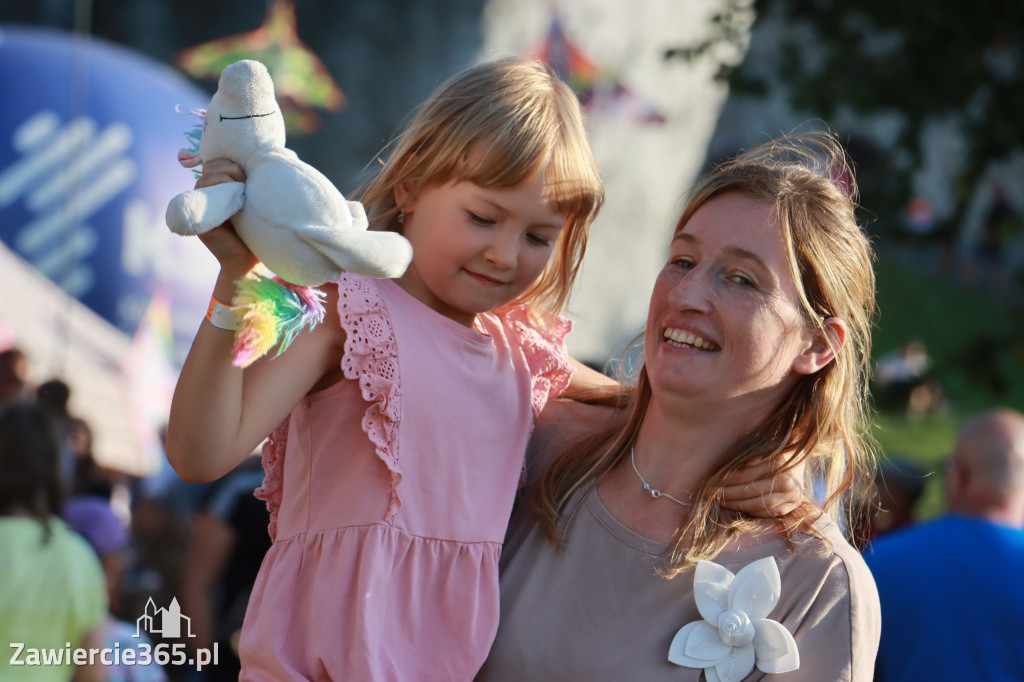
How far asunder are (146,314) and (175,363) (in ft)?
0.90

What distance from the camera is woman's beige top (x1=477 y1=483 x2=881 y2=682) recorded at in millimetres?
1593

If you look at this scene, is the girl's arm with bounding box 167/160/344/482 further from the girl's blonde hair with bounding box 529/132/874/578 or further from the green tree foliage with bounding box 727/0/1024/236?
the green tree foliage with bounding box 727/0/1024/236

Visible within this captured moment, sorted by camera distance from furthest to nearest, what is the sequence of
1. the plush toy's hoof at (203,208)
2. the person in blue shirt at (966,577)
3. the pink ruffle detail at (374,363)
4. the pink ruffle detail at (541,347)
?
the person in blue shirt at (966,577) → the pink ruffle detail at (541,347) → the pink ruffle detail at (374,363) → the plush toy's hoof at (203,208)

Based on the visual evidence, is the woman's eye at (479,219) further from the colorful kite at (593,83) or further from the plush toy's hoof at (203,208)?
the colorful kite at (593,83)

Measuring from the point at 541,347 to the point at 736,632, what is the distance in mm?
633

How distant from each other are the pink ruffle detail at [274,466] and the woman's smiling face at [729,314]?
0.66 m

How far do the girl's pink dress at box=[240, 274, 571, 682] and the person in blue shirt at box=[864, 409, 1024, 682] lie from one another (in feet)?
6.58

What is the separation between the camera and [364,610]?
1465mm

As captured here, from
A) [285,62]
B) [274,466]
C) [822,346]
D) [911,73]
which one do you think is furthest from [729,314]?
[285,62]

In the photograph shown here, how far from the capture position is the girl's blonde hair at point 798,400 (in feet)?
5.67

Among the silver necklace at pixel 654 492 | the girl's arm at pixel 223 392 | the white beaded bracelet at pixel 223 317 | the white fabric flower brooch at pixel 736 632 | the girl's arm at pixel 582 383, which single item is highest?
the white beaded bracelet at pixel 223 317

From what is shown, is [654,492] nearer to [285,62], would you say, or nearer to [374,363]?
[374,363]

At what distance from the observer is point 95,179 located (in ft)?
13.9

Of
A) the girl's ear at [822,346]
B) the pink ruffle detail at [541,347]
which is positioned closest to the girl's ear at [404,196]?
the pink ruffle detail at [541,347]
